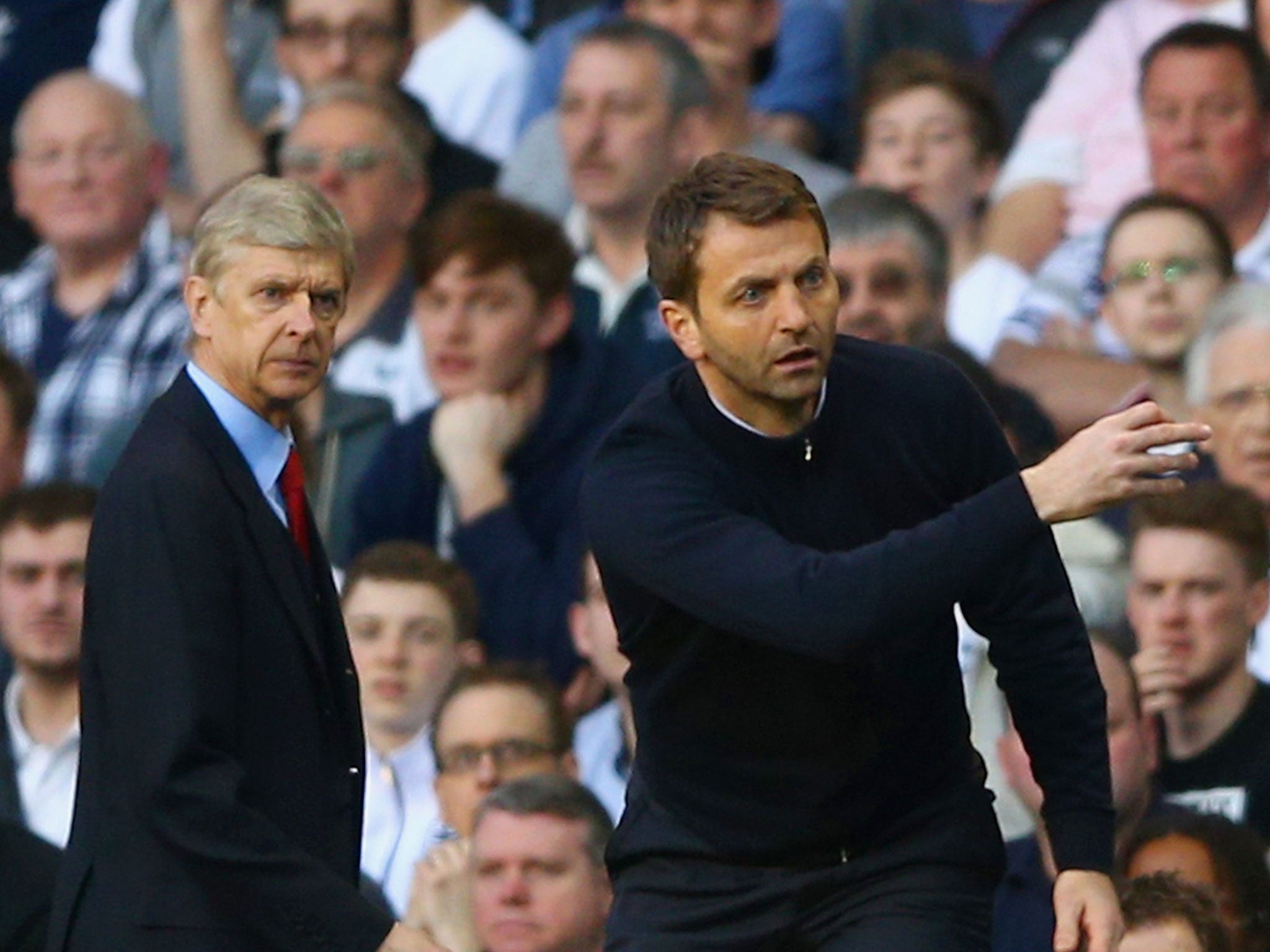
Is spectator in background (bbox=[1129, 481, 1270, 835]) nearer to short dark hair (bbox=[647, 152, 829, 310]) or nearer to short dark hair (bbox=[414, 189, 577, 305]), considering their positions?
short dark hair (bbox=[414, 189, 577, 305])

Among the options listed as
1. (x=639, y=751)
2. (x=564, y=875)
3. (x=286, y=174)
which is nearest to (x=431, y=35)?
(x=286, y=174)

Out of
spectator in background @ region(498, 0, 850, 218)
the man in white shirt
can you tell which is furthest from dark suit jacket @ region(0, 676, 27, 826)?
spectator in background @ region(498, 0, 850, 218)

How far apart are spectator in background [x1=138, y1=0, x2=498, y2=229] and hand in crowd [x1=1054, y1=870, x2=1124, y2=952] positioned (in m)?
4.77

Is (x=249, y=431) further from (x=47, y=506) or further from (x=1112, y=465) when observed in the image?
(x=47, y=506)

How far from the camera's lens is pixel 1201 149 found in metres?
7.45

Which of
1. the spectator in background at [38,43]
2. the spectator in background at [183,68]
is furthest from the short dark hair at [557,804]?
the spectator in background at [38,43]

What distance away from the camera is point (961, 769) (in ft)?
12.8

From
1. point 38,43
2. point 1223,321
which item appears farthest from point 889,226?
point 38,43

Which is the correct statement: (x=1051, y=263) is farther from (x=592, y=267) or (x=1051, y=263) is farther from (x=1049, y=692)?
(x=1049, y=692)

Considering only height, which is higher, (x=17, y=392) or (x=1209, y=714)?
(x=17, y=392)

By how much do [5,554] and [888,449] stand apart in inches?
153

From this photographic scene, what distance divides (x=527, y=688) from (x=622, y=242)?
174 centimetres

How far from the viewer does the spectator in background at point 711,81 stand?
25.8 ft

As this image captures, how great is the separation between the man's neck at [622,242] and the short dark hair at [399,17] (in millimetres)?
1144
